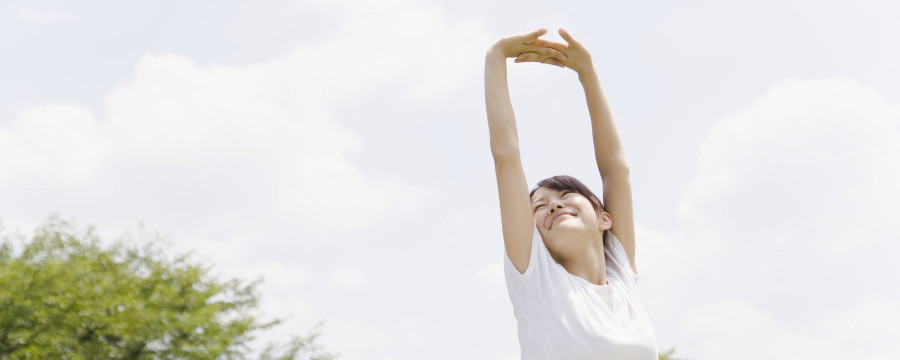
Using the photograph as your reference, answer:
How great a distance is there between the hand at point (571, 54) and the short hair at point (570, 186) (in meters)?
0.39

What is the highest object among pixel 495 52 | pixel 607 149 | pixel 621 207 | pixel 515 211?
pixel 495 52

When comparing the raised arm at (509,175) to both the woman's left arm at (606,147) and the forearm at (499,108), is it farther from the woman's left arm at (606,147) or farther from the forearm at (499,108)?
the woman's left arm at (606,147)

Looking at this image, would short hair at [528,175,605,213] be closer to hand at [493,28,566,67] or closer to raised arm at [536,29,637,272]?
raised arm at [536,29,637,272]

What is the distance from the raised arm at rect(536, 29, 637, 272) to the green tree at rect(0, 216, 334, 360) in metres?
16.4

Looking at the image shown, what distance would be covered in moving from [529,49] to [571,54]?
0.17 m

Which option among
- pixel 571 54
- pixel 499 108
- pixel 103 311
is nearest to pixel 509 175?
pixel 499 108

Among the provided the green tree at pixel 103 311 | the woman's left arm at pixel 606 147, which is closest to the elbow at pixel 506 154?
the woman's left arm at pixel 606 147

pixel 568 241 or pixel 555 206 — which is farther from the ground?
pixel 555 206

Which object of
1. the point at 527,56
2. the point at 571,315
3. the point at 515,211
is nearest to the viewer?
the point at 571,315

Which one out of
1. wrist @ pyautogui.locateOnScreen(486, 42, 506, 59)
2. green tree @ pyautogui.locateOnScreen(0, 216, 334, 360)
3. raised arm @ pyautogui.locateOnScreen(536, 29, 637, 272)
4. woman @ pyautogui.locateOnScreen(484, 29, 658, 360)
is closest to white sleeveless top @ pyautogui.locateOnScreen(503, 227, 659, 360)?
woman @ pyautogui.locateOnScreen(484, 29, 658, 360)

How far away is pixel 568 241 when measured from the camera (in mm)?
2680

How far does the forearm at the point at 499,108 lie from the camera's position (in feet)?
8.66

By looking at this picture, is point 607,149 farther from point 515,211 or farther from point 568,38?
Answer: point 515,211

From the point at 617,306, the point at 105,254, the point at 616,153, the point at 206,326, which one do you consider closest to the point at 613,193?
the point at 616,153
